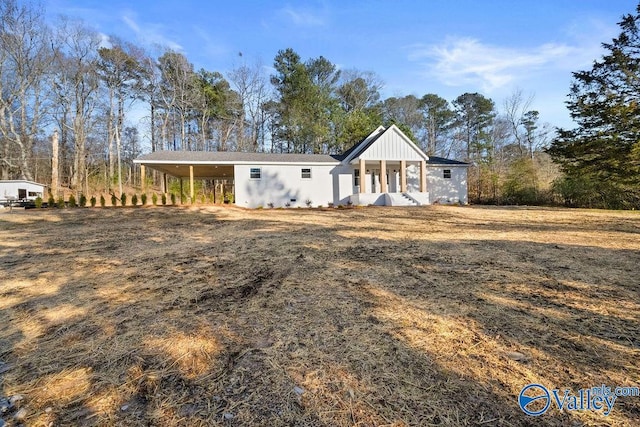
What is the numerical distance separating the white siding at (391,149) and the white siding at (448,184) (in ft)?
9.10

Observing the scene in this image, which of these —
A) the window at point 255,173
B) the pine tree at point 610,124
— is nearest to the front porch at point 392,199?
the window at point 255,173

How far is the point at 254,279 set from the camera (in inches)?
137

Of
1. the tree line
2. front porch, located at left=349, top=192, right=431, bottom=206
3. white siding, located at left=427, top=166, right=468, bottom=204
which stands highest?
the tree line

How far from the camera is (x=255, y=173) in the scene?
16484 millimetres

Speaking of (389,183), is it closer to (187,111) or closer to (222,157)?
(222,157)

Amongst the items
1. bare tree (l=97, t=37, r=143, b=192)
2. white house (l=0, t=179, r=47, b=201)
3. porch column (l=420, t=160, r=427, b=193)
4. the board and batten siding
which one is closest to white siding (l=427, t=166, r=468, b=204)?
porch column (l=420, t=160, r=427, b=193)

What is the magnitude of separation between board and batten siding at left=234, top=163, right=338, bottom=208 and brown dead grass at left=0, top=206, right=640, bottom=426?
1191 centimetres

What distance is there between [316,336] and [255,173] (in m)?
15.1

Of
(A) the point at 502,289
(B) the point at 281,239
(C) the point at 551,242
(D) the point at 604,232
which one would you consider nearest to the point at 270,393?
(A) the point at 502,289

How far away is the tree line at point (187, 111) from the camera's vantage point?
21750 millimetres

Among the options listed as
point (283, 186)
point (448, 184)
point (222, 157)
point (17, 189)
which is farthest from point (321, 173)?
point (17, 189)

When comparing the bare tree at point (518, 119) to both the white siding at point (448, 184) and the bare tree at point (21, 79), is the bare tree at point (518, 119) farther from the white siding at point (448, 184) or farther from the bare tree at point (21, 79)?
the bare tree at point (21, 79)

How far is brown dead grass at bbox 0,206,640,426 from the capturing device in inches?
58.3

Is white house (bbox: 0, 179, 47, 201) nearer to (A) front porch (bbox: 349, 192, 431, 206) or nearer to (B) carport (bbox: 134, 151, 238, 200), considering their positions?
(B) carport (bbox: 134, 151, 238, 200)
